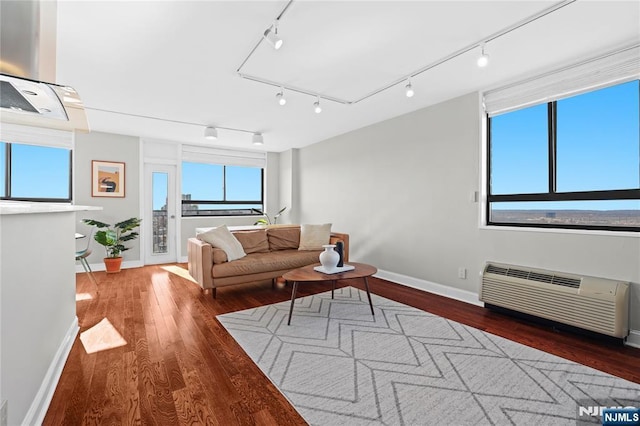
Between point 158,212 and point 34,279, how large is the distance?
4429mm

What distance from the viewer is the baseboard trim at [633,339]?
227 cm

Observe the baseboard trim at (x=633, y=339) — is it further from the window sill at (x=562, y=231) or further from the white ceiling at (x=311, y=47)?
the white ceiling at (x=311, y=47)

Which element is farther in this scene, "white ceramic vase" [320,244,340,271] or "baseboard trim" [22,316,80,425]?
"white ceramic vase" [320,244,340,271]

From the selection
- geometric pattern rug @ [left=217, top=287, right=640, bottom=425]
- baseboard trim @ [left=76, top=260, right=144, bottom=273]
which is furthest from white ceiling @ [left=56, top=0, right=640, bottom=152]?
baseboard trim @ [left=76, top=260, right=144, bottom=273]

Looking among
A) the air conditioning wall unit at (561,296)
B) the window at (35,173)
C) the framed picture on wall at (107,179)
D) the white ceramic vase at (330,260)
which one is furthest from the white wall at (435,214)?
the window at (35,173)

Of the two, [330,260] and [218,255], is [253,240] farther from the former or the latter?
[330,260]

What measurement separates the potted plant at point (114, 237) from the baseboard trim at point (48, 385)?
108 inches

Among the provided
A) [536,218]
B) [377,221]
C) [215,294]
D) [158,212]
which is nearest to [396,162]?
[377,221]

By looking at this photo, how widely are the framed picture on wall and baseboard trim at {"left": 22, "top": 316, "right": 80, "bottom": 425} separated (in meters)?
3.44

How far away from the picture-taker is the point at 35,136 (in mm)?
4270

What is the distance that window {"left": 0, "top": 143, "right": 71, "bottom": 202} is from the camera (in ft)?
14.0

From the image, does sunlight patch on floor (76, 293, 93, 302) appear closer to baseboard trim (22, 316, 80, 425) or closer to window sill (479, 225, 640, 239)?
baseboard trim (22, 316, 80, 425)

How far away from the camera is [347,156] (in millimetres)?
5047

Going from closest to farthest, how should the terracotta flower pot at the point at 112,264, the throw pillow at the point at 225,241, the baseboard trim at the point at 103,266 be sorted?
the throw pillow at the point at 225,241 → the terracotta flower pot at the point at 112,264 → the baseboard trim at the point at 103,266
